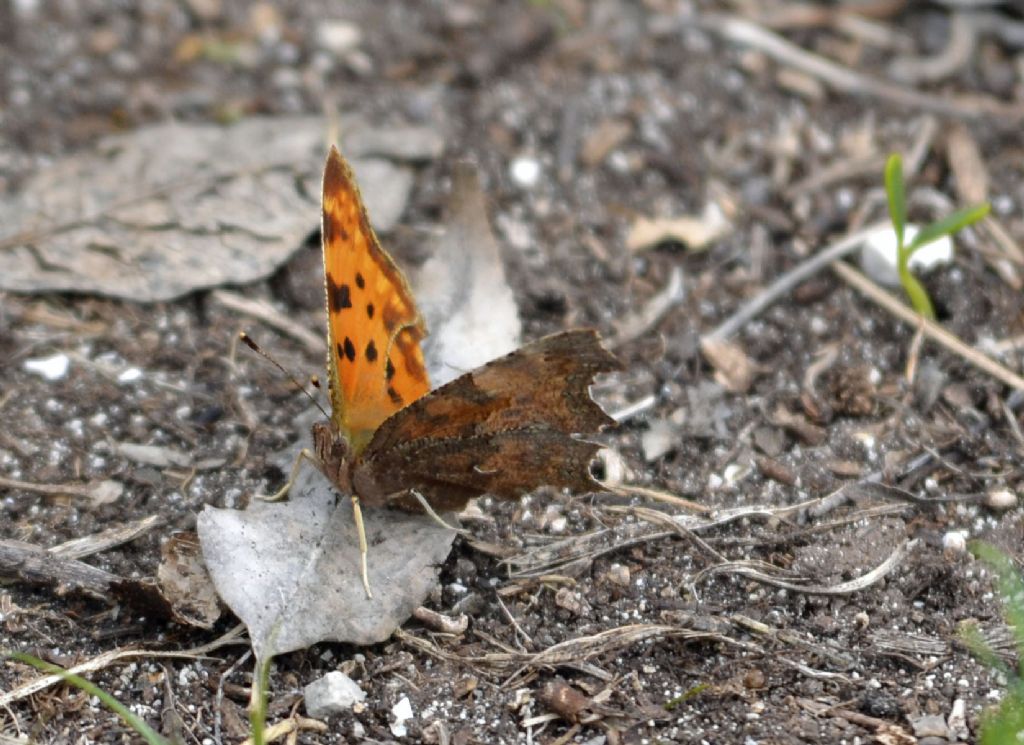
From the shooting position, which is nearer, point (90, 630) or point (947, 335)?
point (90, 630)

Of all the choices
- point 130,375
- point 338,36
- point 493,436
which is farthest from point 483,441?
point 338,36

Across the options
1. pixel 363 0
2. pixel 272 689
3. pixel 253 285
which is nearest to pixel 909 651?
pixel 272 689

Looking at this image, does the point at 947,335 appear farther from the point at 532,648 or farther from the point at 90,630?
the point at 90,630

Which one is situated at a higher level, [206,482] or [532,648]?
[206,482]

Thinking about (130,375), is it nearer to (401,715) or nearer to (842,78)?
(401,715)

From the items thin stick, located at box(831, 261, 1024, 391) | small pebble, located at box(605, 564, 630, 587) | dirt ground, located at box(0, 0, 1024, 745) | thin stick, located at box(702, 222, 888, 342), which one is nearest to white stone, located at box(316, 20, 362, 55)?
dirt ground, located at box(0, 0, 1024, 745)

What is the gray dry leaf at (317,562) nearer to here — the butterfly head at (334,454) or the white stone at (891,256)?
the butterfly head at (334,454)

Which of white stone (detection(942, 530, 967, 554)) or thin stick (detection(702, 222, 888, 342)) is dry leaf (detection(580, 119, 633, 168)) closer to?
thin stick (detection(702, 222, 888, 342))

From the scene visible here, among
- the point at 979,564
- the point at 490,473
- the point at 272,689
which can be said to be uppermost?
the point at 490,473
